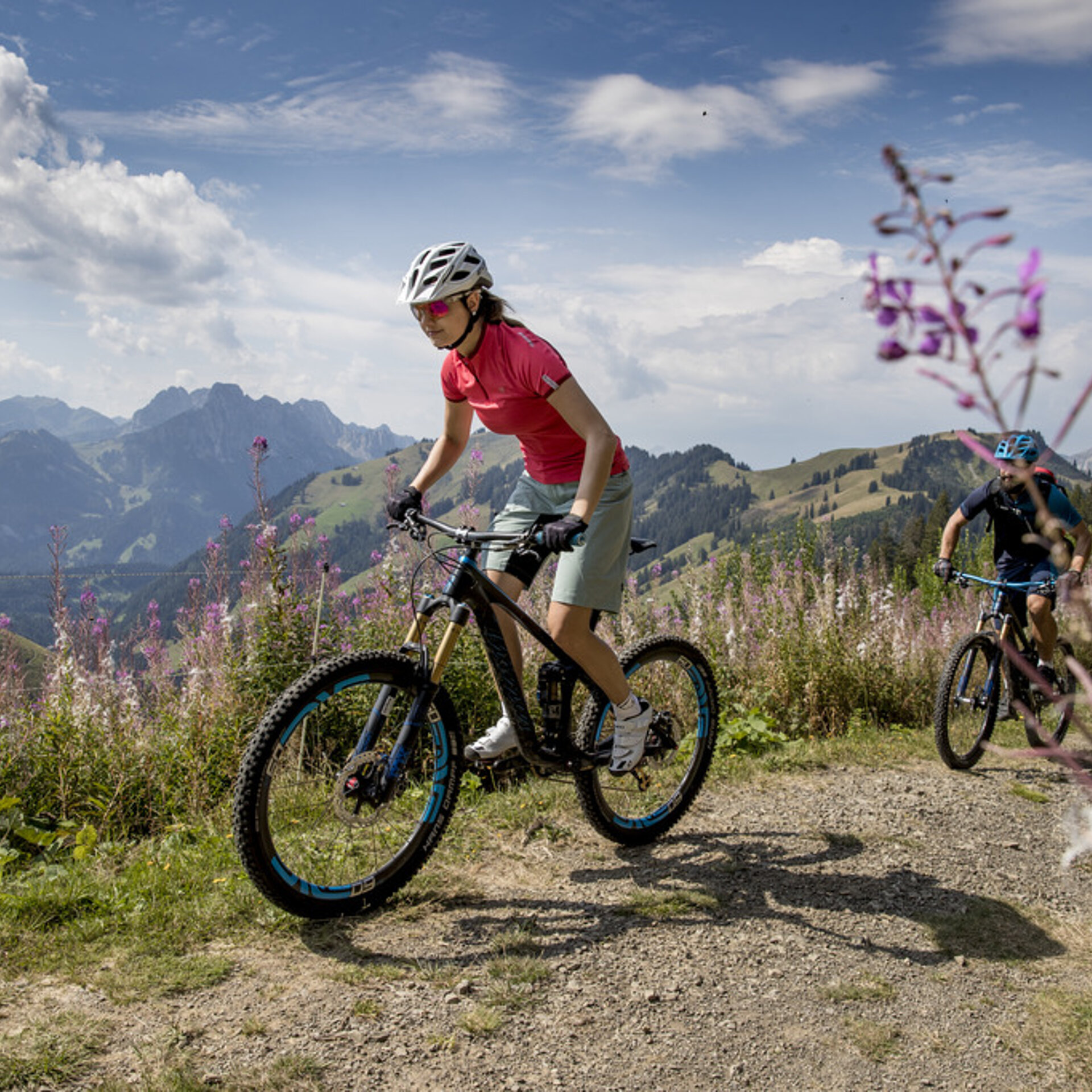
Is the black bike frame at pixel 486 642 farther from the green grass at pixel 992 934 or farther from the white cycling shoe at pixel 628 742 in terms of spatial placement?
the green grass at pixel 992 934

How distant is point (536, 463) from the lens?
5234 mm

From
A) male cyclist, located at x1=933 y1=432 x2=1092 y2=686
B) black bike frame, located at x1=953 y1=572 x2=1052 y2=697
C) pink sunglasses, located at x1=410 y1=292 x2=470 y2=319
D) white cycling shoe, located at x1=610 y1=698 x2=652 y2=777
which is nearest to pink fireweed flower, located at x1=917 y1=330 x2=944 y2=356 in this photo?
pink sunglasses, located at x1=410 y1=292 x2=470 y2=319

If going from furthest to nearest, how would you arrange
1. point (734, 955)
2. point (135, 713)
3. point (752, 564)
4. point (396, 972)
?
point (752, 564) → point (135, 713) → point (734, 955) → point (396, 972)

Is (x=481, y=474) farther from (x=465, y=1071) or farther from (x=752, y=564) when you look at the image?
(x=465, y=1071)

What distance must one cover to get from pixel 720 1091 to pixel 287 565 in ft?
17.7

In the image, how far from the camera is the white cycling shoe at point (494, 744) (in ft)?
15.7

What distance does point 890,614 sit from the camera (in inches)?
401

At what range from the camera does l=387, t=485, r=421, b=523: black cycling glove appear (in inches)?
193

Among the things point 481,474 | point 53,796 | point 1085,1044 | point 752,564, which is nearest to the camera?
point 1085,1044

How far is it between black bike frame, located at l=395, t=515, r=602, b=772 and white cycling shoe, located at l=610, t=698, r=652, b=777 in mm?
204

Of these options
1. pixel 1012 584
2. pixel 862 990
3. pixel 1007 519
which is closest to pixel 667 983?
pixel 862 990

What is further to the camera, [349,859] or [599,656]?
[599,656]

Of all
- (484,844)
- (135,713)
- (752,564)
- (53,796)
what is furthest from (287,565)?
(752,564)

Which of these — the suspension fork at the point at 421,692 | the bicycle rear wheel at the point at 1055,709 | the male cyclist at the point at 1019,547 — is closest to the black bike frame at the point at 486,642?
the suspension fork at the point at 421,692
